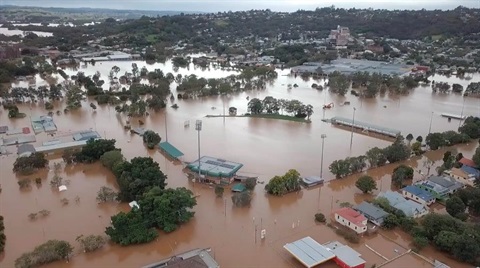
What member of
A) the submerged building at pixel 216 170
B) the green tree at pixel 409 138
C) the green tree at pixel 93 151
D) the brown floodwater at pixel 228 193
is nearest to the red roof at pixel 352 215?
the brown floodwater at pixel 228 193

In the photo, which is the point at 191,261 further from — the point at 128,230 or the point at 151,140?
the point at 151,140

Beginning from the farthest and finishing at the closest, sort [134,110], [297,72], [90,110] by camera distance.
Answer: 1. [297,72]
2. [90,110]
3. [134,110]

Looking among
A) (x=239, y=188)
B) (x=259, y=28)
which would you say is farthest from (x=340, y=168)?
(x=259, y=28)

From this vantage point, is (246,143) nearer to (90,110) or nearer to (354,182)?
(354,182)

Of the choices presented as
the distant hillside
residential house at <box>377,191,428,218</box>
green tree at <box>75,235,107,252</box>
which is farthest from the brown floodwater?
the distant hillside

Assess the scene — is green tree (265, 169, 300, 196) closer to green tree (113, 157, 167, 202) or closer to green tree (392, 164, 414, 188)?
green tree (392, 164, 414, 188)

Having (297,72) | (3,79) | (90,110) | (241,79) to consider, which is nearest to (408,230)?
(90,110)
